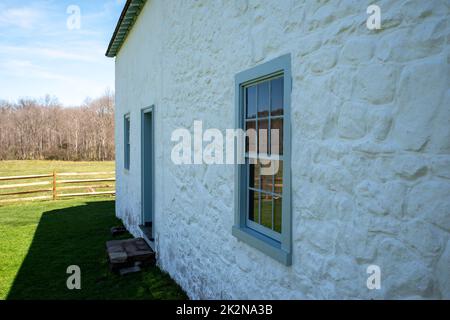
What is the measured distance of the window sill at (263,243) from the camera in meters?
2.96

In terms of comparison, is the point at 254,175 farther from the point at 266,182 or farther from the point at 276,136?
the point at 276,136

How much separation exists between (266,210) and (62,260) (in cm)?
547

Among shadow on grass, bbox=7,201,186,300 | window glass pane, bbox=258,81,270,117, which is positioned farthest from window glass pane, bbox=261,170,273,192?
shadow on grass, bbox=7,201,186,300

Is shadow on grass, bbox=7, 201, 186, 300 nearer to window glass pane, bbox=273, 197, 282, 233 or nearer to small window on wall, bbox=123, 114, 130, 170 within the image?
small window on wall, bbox=123, 114, 130, 170

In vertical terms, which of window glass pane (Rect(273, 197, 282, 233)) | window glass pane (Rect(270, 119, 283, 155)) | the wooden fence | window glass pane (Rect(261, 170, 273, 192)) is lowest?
the wooden fence

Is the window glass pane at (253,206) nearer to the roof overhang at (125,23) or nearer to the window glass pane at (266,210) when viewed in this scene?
the window glass pane at (266,210)

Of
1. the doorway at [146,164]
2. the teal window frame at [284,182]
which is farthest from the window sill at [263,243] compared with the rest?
the doorway at [146,164]

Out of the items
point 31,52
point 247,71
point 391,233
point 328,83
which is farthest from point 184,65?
point 31,52

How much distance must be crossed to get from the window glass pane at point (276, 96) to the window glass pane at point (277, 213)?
77 cm

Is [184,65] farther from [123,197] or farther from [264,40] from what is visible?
[123,197]

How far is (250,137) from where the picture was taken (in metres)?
3.76

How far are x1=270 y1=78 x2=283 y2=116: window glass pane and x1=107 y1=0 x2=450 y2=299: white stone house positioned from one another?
0.05 ft

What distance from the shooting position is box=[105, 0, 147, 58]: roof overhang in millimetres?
8192

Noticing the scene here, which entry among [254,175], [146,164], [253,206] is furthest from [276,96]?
[146,164]
